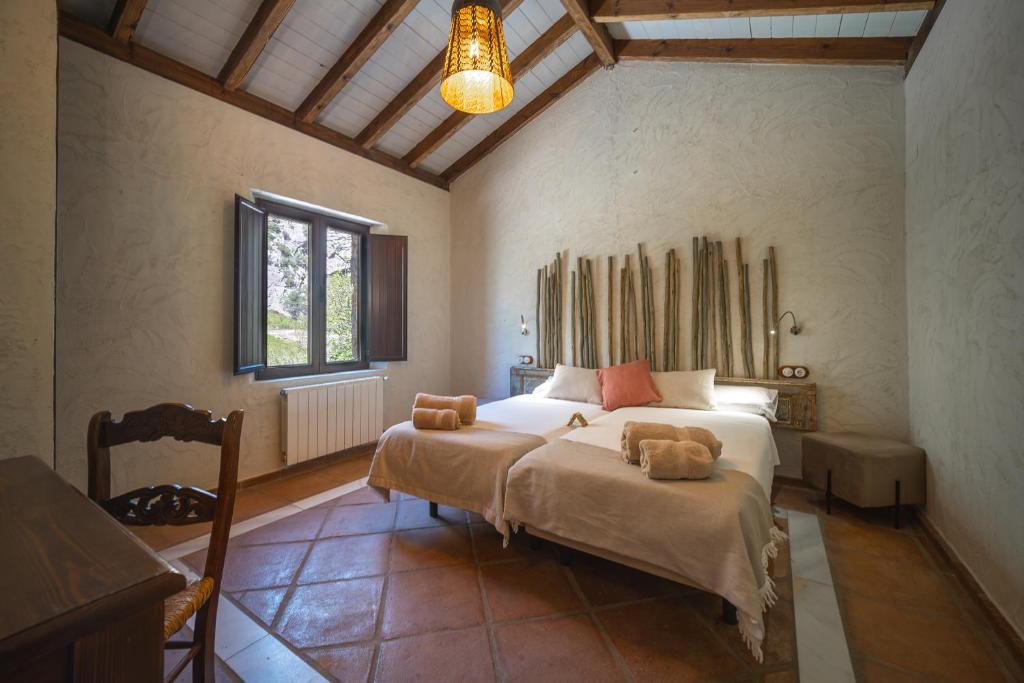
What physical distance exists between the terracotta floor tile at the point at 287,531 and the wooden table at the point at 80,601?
1.86m

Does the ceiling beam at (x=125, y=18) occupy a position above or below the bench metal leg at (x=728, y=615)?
above

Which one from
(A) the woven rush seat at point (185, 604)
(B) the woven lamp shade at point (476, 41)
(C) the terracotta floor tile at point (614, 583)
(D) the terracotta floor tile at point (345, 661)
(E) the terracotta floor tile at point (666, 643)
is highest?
(B) the woven lamp shade at point (476, 41)

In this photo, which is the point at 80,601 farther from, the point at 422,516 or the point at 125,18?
the point at 125,18

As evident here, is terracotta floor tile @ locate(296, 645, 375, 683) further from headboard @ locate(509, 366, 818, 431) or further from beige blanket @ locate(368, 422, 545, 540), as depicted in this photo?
headboard @ locate(509, 366, 818, 431)

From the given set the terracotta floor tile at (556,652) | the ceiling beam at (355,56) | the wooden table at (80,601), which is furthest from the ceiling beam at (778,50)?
the wooden table at (80,601)

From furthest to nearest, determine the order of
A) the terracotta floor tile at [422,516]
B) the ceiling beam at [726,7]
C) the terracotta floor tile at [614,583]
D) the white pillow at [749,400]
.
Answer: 1. the white pillow at [749,400]
2. the terracotta floor tile at [422,516]
3. the ceiling beam at [726,7]
4. the terracotta floor tile at [614,583]

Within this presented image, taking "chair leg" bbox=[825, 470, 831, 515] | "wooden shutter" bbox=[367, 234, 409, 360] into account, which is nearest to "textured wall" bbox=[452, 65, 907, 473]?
"chair leg" bbox=[825, 470, 831, 515]

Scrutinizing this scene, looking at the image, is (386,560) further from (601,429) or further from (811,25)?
(811,25)

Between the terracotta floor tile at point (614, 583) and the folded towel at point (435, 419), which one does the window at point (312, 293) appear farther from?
the terracotta floor tile at point (614, 583)

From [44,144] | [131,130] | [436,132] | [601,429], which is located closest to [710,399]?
[601,429]

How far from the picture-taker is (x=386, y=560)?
2191mm

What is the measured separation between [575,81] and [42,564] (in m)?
4.91

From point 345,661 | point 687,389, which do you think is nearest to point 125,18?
point 345,661

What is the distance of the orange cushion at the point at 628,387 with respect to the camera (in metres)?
3.37
